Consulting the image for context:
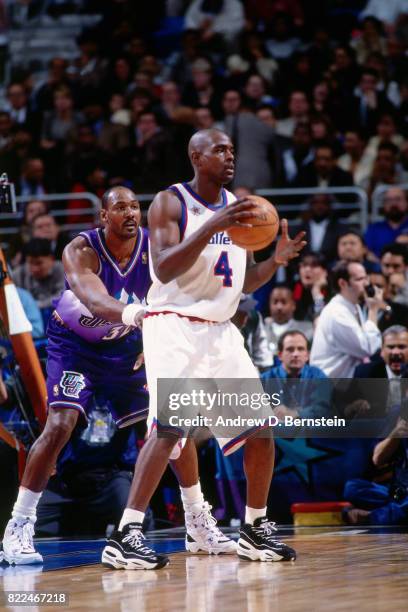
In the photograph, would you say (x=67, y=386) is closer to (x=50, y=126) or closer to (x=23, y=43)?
(x=50, y=126)

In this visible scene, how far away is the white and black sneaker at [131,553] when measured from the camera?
5.29 metres

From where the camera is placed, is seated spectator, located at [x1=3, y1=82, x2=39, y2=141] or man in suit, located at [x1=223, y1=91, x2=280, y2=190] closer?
man in suit, located at [x1=223, y1=91, x2=280, y2=190]

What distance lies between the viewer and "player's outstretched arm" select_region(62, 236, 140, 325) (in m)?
5.53

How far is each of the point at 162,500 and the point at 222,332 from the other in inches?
112

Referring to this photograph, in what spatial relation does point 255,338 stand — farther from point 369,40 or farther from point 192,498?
point 369,40

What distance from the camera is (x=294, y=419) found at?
734 cm

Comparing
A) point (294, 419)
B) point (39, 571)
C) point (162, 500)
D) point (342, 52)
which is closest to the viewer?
point (39, 571)

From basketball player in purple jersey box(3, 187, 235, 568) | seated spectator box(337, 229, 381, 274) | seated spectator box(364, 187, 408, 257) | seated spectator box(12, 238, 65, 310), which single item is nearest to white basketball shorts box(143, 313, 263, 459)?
basketball player in purple jersey box(3, 187, 235, 568)

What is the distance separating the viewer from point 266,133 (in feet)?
38.4

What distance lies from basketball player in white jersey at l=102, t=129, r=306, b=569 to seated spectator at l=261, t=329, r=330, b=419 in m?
1.90

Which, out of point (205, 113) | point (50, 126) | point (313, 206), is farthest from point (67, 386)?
point (50, 126)

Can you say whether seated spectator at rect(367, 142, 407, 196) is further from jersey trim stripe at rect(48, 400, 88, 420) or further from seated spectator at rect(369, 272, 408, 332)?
jersey trim stripe at rect(48, 400, 88, 420)

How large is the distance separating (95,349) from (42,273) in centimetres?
412

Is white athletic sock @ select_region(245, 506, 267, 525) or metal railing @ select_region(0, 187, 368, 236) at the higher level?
metal railing @ select_region(0, 187, 368, 236)
